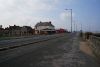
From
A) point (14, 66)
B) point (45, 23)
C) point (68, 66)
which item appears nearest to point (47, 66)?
point (68, 66)

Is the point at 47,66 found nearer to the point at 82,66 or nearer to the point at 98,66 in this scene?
the point at 82,66

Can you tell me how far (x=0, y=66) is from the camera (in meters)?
9.41

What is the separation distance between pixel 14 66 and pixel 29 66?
77 cm

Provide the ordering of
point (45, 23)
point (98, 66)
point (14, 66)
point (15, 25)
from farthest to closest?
point (45, 23)
point (15, 25)
point (98, 66)
point (14, 66)

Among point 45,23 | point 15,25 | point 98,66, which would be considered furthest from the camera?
point 45,23

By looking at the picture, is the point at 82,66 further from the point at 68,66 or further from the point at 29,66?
the point at 29,66

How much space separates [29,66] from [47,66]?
3.10 feet

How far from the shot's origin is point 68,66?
9664mm

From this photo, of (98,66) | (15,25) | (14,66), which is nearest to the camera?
(14,66)

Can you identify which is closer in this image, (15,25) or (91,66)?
(91,66)

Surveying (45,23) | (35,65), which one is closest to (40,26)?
(45,23)

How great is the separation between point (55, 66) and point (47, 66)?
42 centimetres

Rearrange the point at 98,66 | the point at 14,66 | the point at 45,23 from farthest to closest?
the point at 45,23 → the point at 98,66 → the point at 14,66

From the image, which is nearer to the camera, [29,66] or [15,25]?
[29,66]
